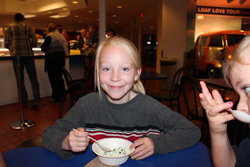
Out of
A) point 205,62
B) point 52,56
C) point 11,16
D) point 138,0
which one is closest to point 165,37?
point 205,62

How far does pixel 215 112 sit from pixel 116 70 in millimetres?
580

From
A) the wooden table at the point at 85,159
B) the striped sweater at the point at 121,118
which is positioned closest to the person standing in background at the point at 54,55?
the striped sweater at the point at 121,118

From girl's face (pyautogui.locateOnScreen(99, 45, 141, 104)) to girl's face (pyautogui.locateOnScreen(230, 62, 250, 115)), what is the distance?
1.80ft

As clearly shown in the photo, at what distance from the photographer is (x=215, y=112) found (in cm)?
69

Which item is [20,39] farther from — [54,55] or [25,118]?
[25,118]

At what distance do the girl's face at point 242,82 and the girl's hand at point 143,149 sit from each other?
0.39 metres

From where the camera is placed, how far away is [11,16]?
1238 centimetres

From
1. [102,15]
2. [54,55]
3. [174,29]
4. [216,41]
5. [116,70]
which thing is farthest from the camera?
[216,41]

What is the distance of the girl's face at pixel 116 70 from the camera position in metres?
1.12

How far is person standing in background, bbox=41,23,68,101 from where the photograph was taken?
4.50 metres

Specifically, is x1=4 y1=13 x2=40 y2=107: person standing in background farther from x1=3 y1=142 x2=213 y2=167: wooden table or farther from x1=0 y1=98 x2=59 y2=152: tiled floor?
x1=3 y1=142 x2=213 y2=167: wooden table

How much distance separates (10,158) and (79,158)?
0.94 ft

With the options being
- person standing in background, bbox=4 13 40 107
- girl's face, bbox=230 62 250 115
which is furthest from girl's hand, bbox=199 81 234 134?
person standing in background, bbox=4 13 40 107

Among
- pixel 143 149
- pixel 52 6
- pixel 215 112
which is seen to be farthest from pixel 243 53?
pixel 52 6
